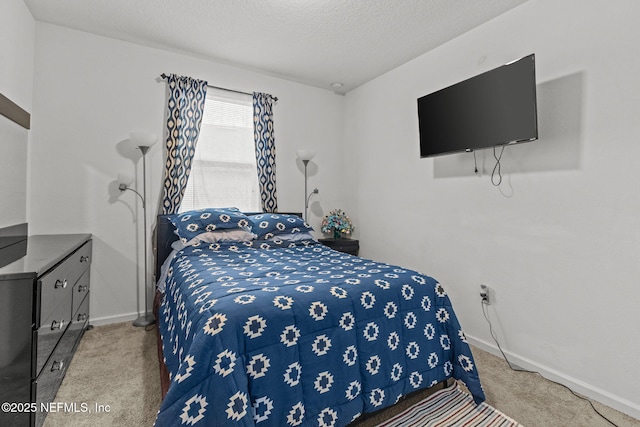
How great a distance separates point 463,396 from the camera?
1943 millimetres

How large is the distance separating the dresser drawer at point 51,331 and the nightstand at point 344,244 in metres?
2.55

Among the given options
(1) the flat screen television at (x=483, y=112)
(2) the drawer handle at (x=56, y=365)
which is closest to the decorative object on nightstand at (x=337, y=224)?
(1) the flat screen television at (x=483, y=112)

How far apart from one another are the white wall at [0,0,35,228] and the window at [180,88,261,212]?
1283mm

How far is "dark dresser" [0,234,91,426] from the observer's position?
1.41 meters

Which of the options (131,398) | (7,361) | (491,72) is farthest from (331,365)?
(491,72)

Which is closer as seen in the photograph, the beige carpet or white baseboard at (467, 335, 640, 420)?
the beige carpet

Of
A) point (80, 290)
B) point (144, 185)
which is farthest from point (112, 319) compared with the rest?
point (144, 185)

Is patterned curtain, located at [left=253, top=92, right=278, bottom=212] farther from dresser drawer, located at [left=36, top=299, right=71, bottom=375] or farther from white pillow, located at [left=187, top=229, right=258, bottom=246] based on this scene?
dresser drawer, located at [left=36, top=299, right=71, bottom=375]

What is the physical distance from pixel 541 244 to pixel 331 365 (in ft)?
5.89

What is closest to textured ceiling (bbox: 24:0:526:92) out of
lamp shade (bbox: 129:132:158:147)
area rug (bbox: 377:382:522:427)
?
lamp shade (bbox: 129:132:158:147)

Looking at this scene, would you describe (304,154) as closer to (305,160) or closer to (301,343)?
(305,160)

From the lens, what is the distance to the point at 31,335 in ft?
4.75

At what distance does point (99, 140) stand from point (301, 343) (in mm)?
2780

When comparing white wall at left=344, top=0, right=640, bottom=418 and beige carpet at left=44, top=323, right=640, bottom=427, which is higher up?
white wall at left=344, top=0, right=640, bottom=418
